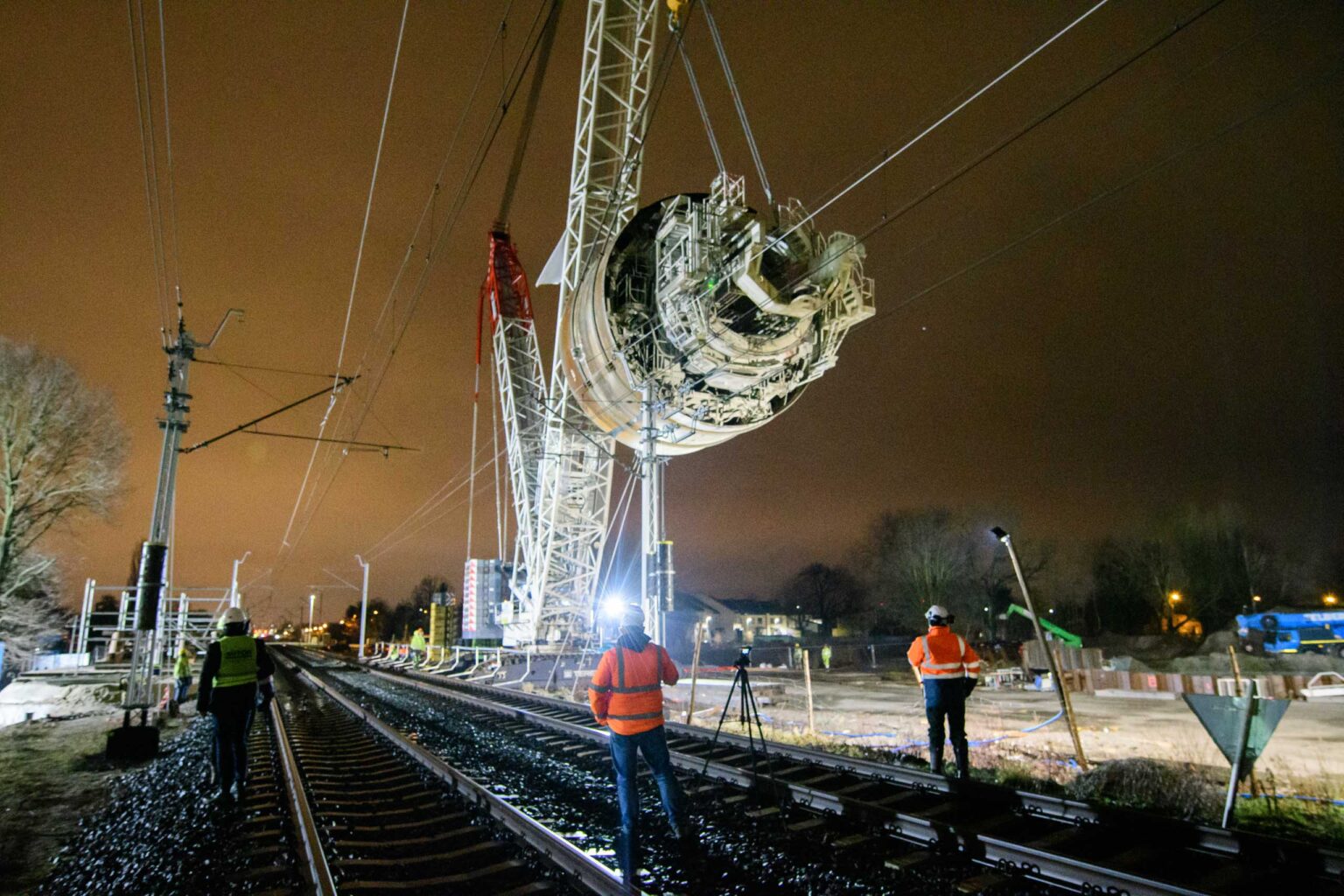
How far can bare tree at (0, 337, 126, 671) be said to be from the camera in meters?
22.0

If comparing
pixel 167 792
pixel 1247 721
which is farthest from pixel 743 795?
Result: pixel 167 792

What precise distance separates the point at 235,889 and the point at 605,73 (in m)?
20.3

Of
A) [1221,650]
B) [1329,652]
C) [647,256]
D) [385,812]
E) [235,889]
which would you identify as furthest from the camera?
[1221,650]

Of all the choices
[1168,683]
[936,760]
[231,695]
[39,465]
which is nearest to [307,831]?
[231,695]

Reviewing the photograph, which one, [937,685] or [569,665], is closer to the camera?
[937,685]

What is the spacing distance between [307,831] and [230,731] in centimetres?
221

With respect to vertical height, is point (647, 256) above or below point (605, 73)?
below

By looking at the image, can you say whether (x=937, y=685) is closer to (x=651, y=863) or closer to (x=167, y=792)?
(x=651, y=863)

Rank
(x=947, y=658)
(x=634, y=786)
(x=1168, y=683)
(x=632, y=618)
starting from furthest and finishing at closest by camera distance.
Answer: (x=1168, y=683)
(x=947, y=658)
(x=632, y=618)
(x=634, y=786)

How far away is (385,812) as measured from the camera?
266 inches

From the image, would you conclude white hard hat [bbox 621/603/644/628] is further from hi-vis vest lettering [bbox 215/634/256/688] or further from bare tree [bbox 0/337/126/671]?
bare tree [bbox 0/337/126/671]

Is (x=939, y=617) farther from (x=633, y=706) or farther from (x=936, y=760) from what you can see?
(x=633, y=706)

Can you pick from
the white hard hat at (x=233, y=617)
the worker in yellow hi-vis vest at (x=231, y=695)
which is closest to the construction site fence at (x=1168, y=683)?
the worker in yellow hi-vis vest at (x=231, y=695)

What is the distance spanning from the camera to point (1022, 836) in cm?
555
